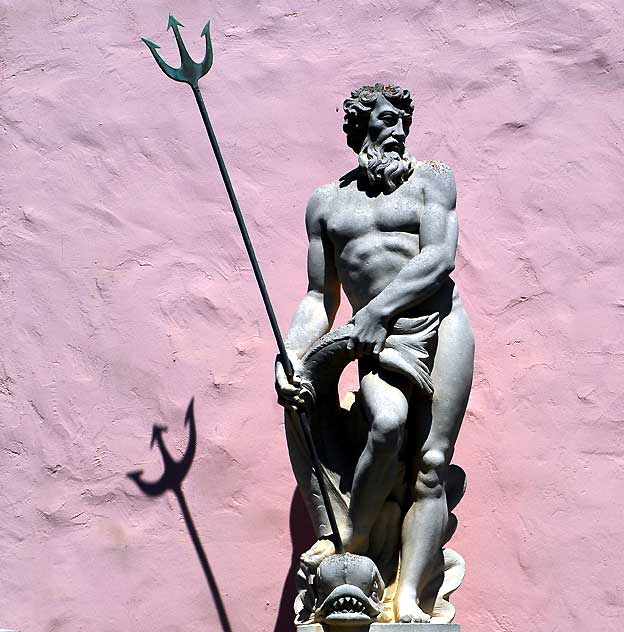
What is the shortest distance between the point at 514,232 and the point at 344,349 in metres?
1.08

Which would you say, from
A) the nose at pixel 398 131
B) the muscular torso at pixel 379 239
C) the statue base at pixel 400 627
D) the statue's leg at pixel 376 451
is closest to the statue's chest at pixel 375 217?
the muscular torso at pixel 379 239

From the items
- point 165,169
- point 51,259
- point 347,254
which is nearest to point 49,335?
point 51,259

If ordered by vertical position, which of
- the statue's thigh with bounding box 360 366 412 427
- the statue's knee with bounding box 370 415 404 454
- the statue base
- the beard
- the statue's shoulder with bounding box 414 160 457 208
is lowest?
the statue base

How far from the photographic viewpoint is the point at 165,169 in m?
6.19

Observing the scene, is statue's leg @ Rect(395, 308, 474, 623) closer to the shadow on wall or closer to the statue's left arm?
the statue's left arm

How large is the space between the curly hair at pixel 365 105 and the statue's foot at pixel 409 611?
1.23 meters

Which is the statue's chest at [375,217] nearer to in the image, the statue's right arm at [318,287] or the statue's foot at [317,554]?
the statue's right arm at [318,287]

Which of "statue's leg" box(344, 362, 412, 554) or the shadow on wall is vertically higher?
"statue's leg" box(344, 362, 412, 554)

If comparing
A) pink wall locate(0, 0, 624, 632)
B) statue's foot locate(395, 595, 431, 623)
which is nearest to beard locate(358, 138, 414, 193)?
pink wall locate(0, 0, 624, 632)

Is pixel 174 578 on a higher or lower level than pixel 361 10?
lower

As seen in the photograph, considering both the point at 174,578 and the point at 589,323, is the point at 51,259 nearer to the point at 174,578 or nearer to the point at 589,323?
the point at 174,578

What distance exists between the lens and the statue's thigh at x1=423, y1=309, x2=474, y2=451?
201 inches

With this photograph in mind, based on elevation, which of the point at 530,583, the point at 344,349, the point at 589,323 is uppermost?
the point at 344,349

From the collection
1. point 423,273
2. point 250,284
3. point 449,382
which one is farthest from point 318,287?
point 250,284
